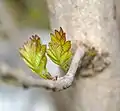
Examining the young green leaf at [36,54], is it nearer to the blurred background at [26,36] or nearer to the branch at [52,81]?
the branch at [52,81]

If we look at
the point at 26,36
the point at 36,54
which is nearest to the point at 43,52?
the point at 36,54

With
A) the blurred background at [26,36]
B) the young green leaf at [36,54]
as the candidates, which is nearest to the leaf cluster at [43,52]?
the young green leaf at [36,54]

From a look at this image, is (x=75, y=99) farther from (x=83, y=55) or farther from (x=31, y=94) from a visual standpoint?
(x=31, y=94)

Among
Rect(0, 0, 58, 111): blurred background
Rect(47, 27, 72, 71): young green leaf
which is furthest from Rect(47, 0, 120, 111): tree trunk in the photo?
Rect(0, 0, 58, 111): blurred background

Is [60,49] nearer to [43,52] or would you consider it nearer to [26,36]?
[43,52]

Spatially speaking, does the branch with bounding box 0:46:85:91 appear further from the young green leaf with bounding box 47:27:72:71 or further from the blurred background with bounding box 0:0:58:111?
the blurred background with bounding box 0:0:58:111

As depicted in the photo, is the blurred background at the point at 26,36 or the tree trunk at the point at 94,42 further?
the blurred background at the point at 26,36
